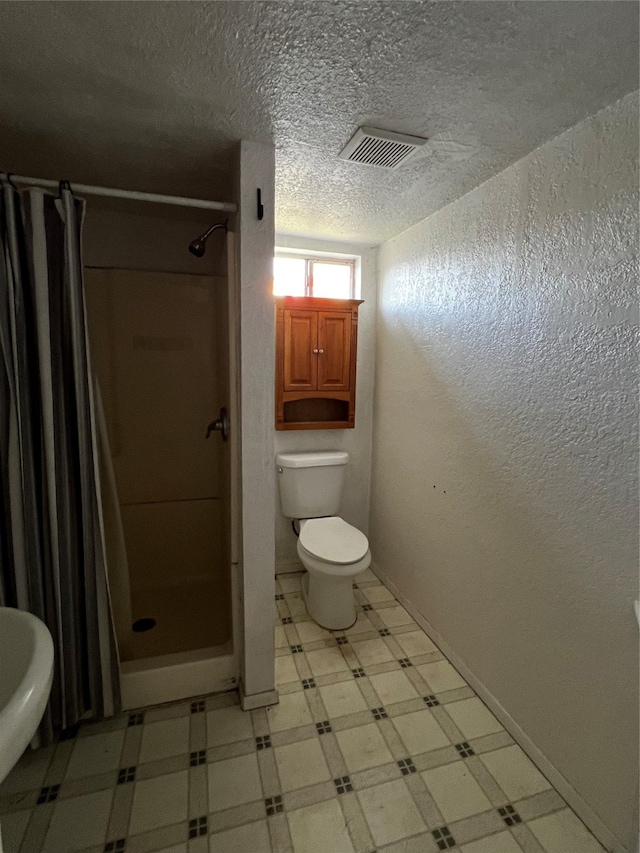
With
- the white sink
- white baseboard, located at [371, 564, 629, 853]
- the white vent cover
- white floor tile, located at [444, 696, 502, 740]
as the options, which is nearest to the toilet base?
white baseboard, located at [371, 564, 629, 853]

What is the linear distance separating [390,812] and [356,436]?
1.85 meters

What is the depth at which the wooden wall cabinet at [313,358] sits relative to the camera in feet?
7.78

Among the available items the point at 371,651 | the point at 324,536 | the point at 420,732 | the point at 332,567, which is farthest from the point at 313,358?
the point at 420,732

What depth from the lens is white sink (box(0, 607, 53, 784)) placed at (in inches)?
24.4

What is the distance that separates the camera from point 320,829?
3.94ft

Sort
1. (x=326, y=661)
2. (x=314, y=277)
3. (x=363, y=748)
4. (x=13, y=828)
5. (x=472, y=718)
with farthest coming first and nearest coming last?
(x=314, y=277)
(x=326, y=661)
(x=472, y=718)
(x=363, y=748)
(x=13, y=828)

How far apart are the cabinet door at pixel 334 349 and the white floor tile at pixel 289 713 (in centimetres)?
160

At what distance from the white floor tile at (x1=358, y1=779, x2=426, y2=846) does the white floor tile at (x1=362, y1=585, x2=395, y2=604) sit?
1081 mm

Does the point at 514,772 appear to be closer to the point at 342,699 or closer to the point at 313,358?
the point at 342,699

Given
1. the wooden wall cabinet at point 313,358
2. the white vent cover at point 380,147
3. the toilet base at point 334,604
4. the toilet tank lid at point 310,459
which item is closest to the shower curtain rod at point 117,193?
the white vent cover at point 380,147

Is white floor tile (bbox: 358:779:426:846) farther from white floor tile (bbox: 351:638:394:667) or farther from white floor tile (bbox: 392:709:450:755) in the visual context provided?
white floor tile (bbox: 351:638:394:667)

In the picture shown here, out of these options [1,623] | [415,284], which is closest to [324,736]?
[1,623]

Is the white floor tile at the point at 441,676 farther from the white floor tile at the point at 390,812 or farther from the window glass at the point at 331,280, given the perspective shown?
the window glass at the point at 331,280

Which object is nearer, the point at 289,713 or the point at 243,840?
the point at 243,840
